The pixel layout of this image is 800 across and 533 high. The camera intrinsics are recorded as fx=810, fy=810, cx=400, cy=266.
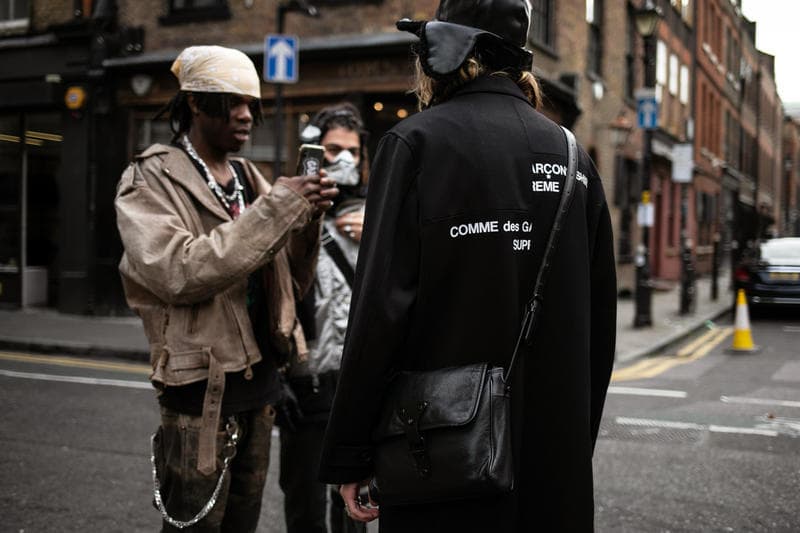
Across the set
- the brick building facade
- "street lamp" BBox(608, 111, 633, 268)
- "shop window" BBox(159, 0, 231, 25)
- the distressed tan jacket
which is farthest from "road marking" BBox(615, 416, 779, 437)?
"street lamp" BBox(608, 111, 633, 268)

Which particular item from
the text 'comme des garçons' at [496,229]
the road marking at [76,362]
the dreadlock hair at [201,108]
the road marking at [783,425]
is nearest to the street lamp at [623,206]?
the road marking at [783,425]

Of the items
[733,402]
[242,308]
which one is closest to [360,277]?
[242,308]

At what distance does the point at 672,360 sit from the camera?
36.1ft

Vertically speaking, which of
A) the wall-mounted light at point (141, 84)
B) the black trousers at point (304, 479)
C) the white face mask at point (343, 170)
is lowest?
the black trousers at point (304, 479)

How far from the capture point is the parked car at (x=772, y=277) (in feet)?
51.4

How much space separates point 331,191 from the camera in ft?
7.96

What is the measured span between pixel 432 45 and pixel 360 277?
0.56m

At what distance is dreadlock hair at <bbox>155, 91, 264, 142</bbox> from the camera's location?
2572 mm

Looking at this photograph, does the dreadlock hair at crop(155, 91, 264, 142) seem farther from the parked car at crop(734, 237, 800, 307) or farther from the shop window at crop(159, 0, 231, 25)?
the parked car at crop(734, 237, 800, 307)

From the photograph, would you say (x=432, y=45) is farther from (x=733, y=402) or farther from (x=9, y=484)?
(x=733, y=402)

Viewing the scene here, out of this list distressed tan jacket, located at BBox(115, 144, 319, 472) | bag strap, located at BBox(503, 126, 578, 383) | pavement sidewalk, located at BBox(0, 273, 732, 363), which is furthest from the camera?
pavement sidewalk, located at BBox(0, 273, 732, 363)

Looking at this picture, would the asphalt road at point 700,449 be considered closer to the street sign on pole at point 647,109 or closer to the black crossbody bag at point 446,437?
the black crossbody bag at point 446,437

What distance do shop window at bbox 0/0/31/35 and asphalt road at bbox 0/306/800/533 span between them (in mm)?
8390

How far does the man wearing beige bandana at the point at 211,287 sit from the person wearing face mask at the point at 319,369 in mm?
359
